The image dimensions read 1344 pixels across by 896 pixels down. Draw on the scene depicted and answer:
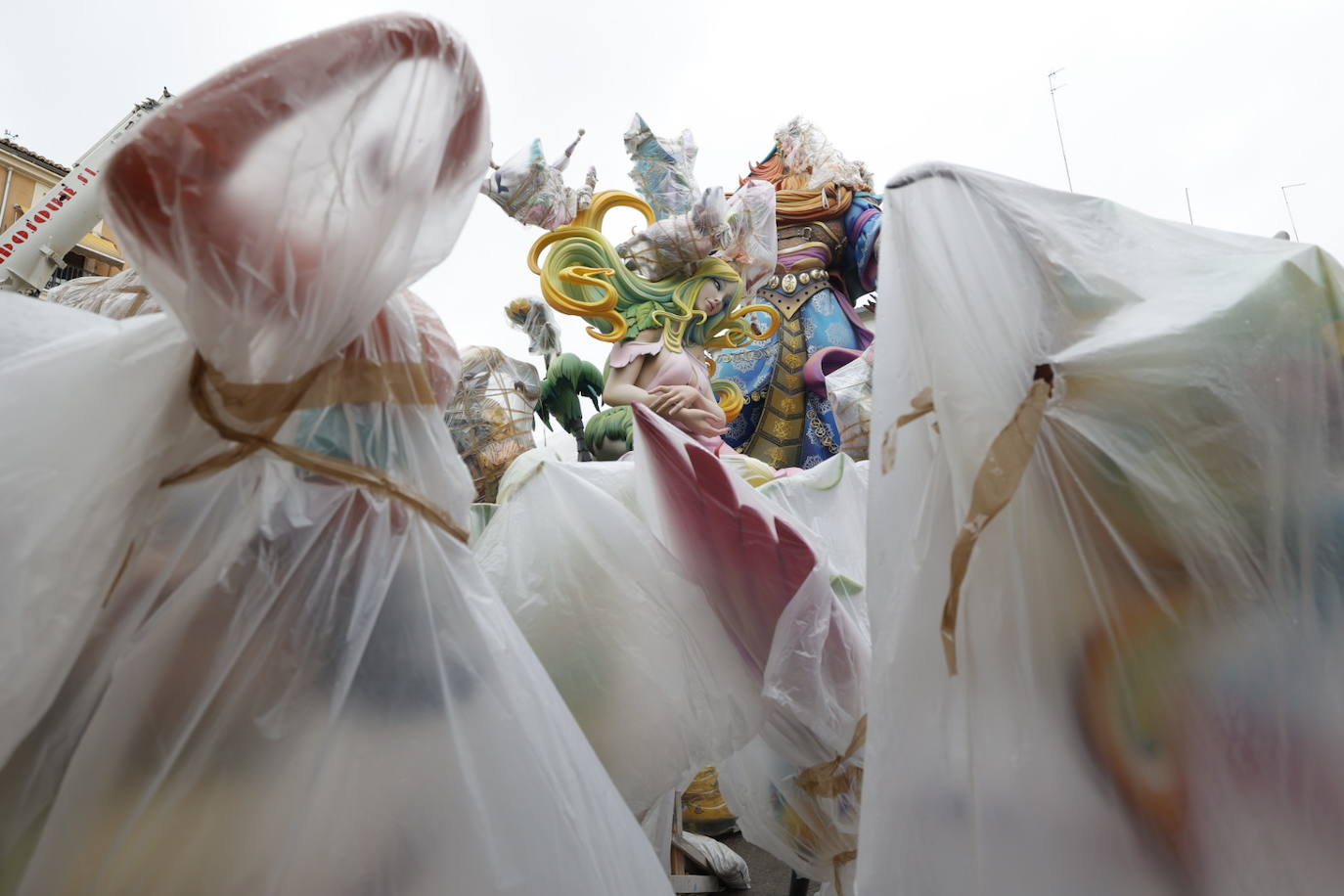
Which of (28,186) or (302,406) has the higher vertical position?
(28,186)

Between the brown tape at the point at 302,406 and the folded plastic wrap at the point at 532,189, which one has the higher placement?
the folded plastic wrap at the point at 532,189

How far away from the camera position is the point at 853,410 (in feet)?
9.84

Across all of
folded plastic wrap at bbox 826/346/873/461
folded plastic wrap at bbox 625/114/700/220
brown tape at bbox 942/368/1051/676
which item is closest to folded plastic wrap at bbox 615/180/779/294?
folded plastic wrap at bbox 625/114/700/220

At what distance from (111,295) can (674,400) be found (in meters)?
1.27

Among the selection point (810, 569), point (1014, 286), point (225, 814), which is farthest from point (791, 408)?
point (225, 814)

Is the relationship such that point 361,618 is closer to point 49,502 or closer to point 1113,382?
point 49,502

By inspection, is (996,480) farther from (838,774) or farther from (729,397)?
(729,397)

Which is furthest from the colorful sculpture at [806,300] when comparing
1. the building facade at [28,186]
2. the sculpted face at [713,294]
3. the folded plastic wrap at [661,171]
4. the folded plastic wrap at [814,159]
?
the building facade at [28,186]

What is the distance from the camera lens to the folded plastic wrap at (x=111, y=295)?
124 centimetres

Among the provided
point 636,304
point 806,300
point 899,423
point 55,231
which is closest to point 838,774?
point 899,423

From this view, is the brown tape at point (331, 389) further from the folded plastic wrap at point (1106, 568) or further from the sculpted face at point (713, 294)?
the sculpted face at point (713, 294)

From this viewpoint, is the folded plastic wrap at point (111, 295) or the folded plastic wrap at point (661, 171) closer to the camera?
the folded plastic wrap at point (111, 295)

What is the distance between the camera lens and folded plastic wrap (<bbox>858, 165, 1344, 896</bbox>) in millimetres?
737

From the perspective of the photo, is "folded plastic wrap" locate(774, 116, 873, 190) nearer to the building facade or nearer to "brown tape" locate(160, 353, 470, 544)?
"brown tape" locate(160, 353, 470, 544)
